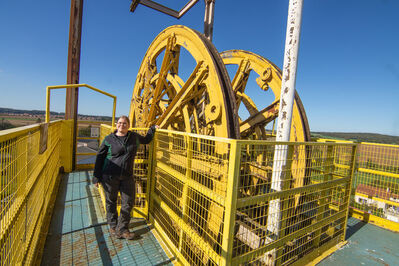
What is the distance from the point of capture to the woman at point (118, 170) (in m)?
2.73

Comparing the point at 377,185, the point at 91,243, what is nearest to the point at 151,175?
the point at 91,243

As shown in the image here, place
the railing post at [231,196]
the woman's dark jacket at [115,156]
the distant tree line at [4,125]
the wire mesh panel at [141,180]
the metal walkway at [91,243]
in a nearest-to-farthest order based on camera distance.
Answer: the railing post at [231,196] < the metal walkway at [91,243] < the woman's dark jacket at [115,156] < the distant tree line at [4,125] < the wire mesh panel at [141,180]

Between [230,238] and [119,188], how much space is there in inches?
71.1

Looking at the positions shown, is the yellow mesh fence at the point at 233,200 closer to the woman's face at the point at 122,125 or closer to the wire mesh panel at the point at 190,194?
the wire mesh panel at the point at 190,194

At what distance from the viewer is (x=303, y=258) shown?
8.75 ft

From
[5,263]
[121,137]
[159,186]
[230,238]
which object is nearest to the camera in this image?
[5,263]

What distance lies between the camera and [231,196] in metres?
1.75

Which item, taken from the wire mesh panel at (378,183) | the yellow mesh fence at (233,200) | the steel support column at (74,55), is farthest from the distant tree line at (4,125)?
the wire mesh panel at (378,183)

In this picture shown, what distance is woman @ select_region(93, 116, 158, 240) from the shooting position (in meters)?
2.73

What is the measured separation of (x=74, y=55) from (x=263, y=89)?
5361 millimetres

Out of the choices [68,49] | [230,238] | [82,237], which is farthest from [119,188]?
[68,49]

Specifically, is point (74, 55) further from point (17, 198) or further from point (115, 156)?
point (17, 198)

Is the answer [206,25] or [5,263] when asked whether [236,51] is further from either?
[5,263]

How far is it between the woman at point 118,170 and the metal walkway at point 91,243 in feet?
0.65
